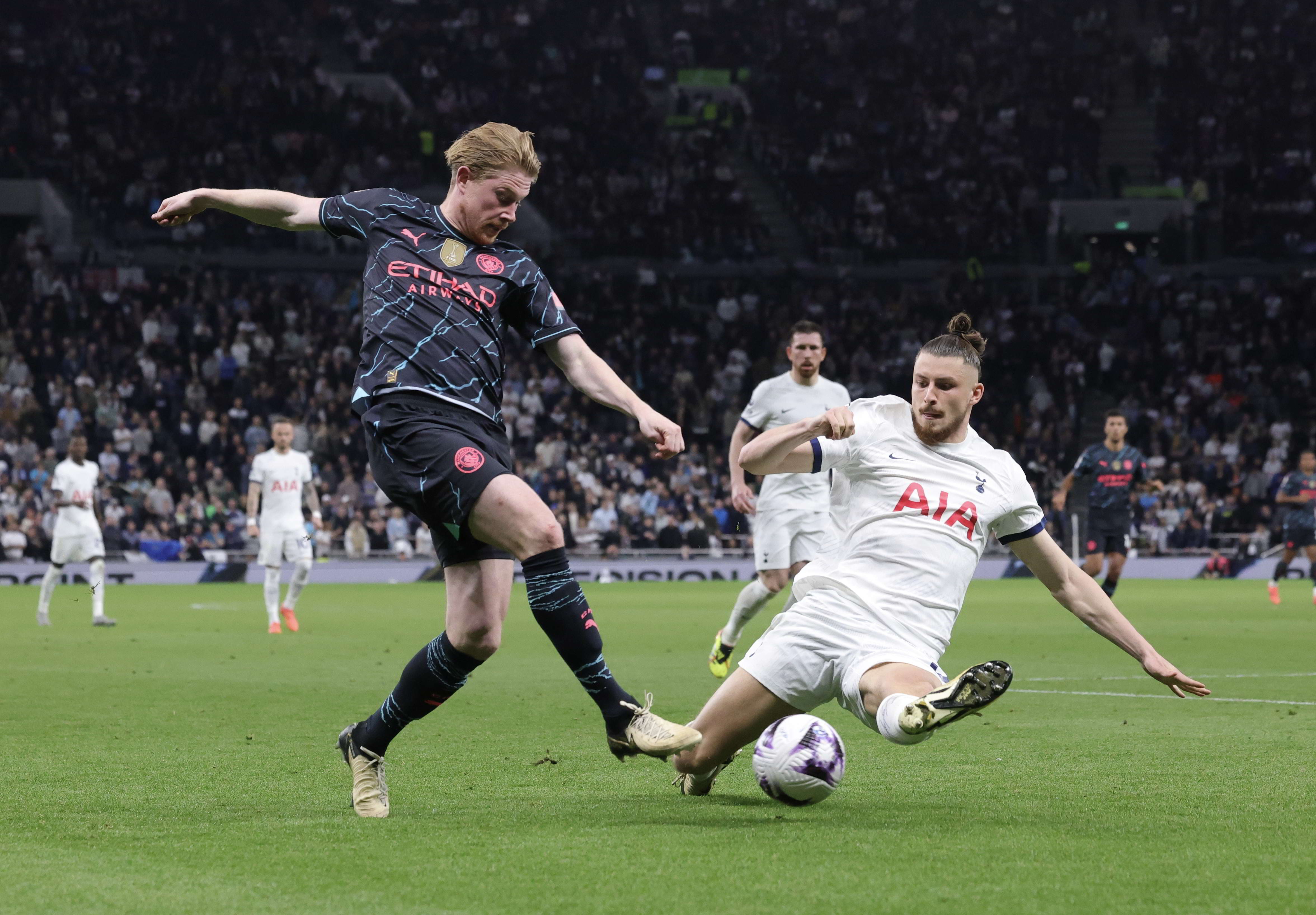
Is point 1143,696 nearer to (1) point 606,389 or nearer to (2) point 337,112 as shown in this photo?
(1) point 606,389

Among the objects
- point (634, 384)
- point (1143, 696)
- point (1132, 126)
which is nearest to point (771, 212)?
point (634, 384)

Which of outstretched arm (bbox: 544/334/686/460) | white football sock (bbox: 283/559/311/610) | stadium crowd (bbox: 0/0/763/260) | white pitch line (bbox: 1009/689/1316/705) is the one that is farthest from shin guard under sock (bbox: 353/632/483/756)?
stadium crowd (bbox: 0/0/763/260)

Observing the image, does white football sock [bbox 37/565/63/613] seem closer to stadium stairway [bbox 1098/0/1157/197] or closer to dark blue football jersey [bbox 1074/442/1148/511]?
dark blue football jersey [bbox 1074/442/1148/511]

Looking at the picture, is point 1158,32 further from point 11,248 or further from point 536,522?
point 536,522

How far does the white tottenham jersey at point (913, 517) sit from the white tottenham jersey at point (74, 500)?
1367 cm

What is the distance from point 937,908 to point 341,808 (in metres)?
2.51

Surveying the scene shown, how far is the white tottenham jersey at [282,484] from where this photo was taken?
1709 cm

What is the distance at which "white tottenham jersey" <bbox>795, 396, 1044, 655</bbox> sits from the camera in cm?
571

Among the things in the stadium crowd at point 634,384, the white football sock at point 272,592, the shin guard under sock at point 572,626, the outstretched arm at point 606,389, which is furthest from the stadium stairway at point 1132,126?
the shin guard under sock at point 572,626

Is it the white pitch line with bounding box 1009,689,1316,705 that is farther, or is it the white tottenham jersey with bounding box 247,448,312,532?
the white tottenham jersey with bounding box 247,448,312,532

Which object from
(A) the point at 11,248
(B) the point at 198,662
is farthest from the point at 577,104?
(B) the point at 198,662

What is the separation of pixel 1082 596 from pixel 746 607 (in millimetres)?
6195

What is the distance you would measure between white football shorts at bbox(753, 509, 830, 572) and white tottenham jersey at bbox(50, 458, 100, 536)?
900 centimetres

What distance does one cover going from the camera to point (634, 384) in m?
33.8
